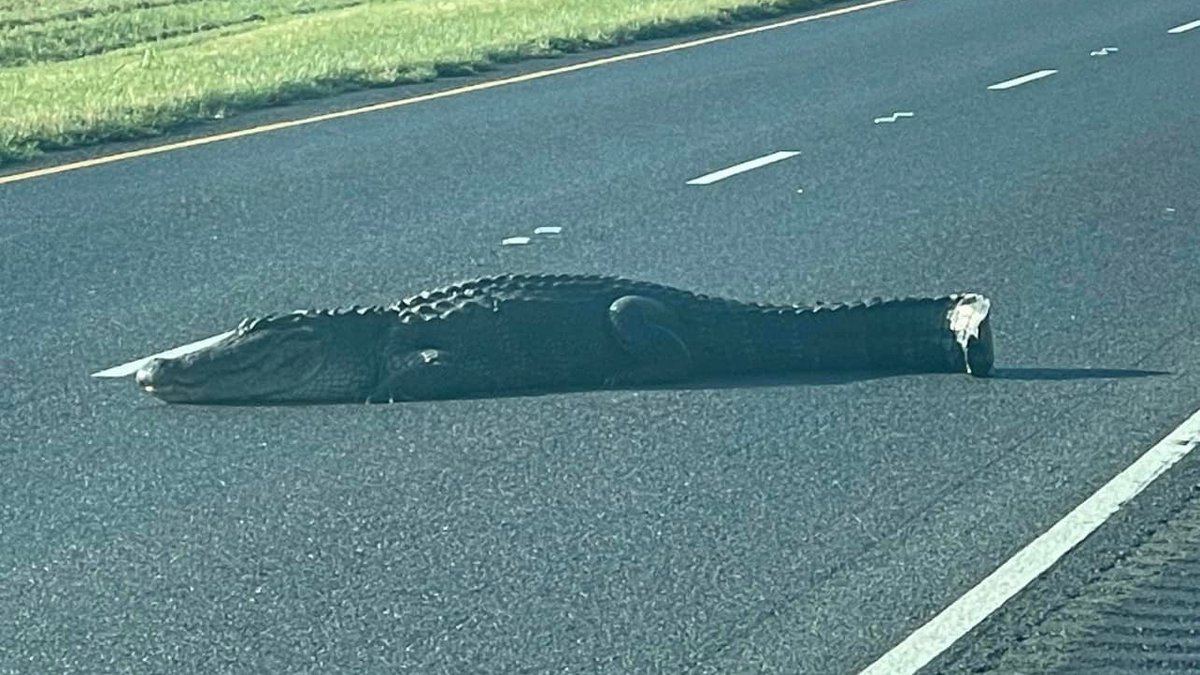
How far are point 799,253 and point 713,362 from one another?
250 cm

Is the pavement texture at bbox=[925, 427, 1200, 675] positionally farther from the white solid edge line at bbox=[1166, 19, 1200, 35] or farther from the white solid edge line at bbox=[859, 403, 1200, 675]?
the white solid edge line at bbox=[1166, 19, 1200, 35]

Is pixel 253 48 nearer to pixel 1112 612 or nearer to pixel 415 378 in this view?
pixel 415 378

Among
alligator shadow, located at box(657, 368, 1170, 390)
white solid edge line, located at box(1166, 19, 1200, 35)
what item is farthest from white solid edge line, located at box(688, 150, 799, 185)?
white solid edge line, located at box(1166, 19, 1200, 35)

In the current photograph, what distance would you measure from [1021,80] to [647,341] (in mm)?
10346

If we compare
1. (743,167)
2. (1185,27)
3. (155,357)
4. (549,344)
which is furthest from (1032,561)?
(1185,27)

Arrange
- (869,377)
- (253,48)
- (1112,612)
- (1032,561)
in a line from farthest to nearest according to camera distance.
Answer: (253,48) < (869,377) < (1032,561) < (1112,612)

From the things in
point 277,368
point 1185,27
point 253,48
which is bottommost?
point 1185,27

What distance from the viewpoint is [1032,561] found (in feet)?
21.3

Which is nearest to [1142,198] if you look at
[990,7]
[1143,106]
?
[1143,106]

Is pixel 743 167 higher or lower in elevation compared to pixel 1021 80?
higher

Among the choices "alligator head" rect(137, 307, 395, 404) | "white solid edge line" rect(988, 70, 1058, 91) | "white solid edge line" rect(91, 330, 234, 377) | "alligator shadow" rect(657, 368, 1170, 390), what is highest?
"alligator head" rect(137, 307, 395, 404)

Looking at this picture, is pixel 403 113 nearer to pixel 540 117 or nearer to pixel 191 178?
pixel 540 117

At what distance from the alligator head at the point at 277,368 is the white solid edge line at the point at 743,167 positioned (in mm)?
5273

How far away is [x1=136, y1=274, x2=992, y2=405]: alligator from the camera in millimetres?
8414
